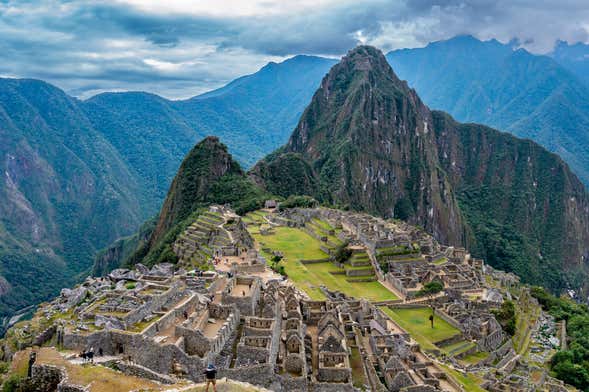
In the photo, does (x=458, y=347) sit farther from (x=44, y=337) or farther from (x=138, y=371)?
(x=44, y=337)

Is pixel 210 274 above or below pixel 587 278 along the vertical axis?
above

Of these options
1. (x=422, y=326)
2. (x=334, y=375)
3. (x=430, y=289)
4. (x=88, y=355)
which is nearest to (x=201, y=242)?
(x=430, y=289)

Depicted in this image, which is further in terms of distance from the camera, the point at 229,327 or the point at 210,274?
the point at 210,274

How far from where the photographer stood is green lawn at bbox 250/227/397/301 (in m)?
50.8

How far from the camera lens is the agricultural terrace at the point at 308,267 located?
51094mm

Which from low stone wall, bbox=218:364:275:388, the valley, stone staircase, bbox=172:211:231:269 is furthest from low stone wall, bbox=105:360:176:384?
stone staircase, bbox=172:211:231:269

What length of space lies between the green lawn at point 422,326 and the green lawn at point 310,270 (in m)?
2.90

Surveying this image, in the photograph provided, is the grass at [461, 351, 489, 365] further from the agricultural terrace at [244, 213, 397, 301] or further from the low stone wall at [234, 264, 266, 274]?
the low stone wall at [234, 264, 266, 274]

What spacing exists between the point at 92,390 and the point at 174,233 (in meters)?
67.1

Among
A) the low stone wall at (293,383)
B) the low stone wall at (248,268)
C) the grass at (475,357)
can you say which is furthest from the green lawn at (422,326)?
the low stone wall at (293,383)

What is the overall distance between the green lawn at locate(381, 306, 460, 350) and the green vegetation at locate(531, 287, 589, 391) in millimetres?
10045

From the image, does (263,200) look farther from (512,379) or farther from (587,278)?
(587,278)

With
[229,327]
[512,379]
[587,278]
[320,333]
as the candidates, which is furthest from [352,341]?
[587,278]

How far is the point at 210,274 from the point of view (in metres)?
34.9
